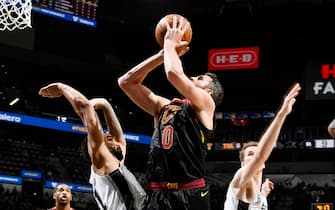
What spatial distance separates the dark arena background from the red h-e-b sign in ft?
0.08

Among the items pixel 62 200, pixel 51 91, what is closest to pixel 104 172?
pixel 51 91

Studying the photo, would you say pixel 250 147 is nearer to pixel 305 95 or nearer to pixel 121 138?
pixel 121 138

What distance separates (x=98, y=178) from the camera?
13.2 feet

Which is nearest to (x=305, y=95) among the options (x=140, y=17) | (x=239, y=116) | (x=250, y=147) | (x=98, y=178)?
(x=239, y=116)

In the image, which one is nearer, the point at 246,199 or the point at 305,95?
the point at 246,199

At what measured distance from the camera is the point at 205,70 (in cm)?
1591

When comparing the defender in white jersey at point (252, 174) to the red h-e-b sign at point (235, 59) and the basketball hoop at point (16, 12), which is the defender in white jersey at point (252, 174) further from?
the red h-e-b sign at point (235, 59)

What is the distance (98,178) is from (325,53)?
12.1 metres

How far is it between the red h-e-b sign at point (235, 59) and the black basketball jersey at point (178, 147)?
12.0m

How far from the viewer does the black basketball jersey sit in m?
3.15

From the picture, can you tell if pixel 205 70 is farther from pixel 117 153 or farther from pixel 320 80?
pixel 117 153

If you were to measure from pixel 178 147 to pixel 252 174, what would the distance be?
41.0 inches

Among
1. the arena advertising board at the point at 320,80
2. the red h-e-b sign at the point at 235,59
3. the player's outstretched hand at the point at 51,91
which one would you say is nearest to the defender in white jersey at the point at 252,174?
the player's outstretched hand at the point at 51,91

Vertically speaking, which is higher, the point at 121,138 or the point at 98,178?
the point at 121,138
